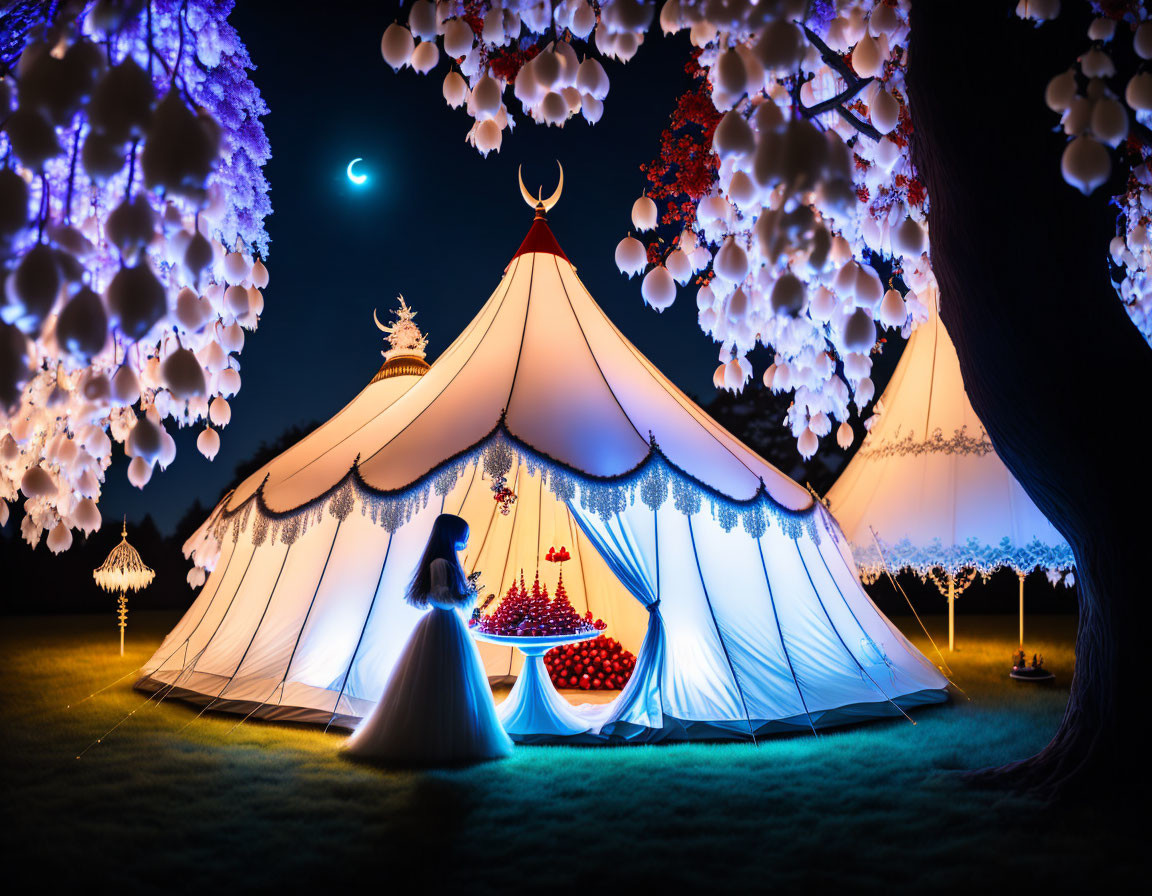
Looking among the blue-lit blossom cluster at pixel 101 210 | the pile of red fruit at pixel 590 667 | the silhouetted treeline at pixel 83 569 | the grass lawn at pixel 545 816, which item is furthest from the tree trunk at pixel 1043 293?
the silhouetted treeline at pixel 83 569

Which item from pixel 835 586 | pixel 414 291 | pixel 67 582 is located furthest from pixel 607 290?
pixel 67 582

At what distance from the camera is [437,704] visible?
459 cm

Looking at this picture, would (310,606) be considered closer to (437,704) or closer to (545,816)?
(437,704)

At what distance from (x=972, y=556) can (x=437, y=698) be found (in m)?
5.78

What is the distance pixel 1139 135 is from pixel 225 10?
10.1 feet

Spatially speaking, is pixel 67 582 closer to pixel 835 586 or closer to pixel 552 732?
pixel 552 732

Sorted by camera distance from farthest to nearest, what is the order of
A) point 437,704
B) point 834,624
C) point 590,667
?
1. point 590,667
2. point 834,624
3. point 437,704

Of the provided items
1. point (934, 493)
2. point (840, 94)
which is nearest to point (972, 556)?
point (934, 493)

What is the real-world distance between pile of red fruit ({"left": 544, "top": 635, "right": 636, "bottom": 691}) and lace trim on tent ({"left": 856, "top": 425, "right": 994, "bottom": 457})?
3.82 meters

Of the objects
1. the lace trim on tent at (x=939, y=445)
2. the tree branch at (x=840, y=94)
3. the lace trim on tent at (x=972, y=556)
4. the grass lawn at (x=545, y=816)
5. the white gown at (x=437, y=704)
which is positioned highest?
the tree branch at (x=840, y=94)

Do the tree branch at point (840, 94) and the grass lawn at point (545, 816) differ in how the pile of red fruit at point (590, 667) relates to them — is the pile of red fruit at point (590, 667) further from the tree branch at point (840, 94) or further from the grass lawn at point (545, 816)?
the tree branch at point (840, 94)

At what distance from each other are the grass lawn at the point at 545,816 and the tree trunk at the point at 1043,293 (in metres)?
0.72

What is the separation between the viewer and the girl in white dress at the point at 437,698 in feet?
14.9

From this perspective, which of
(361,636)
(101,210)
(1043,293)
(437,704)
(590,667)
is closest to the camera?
(101,210)
